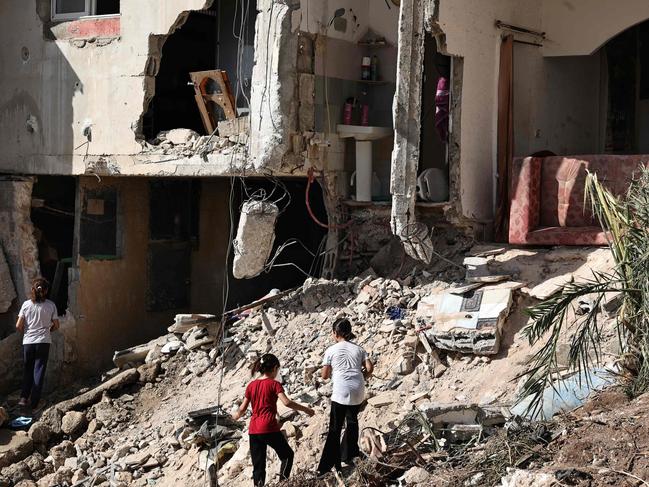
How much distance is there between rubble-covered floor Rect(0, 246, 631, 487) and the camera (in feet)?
37.6

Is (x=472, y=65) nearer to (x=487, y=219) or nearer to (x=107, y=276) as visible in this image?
(x=487, y=219)

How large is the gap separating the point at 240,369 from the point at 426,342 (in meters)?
2.39

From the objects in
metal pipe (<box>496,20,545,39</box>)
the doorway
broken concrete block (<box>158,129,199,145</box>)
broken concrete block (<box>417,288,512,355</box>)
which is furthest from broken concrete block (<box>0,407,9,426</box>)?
metal pipe (<box>496,20,545,39</box>)

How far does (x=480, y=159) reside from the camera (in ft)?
46.1

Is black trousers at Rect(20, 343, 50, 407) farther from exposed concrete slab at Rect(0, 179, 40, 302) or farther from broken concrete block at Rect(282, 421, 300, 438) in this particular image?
broken concrete block at Rect(282, 421, 300, 438)

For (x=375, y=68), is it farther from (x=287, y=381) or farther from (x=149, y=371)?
(x=149, y=371)

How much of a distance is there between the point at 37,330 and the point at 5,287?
6.59 feet

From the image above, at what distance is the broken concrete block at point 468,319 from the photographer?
1183cm

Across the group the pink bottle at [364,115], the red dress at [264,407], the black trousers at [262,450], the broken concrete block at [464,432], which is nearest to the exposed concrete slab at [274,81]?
the pink bottle at [364,115]

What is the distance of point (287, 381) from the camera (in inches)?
492

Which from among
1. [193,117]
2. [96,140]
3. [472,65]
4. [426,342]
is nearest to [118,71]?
[96,140]

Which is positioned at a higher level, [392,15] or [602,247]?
[392,15]

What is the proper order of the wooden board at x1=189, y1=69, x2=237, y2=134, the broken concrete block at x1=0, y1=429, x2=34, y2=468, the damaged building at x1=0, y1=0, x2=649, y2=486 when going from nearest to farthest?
the damaged building at x1=0, y1=0, x2=649, y2=486 < the broken concrete block at x1=0, y1=429, x2=34, y2=468 < the wooden board at x1=189, y1=69, x2=237, y2=134

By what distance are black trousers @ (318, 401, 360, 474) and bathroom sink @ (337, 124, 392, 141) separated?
5.00 m
